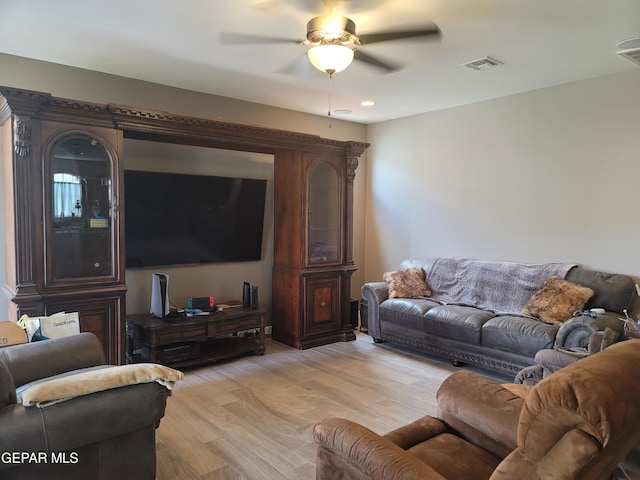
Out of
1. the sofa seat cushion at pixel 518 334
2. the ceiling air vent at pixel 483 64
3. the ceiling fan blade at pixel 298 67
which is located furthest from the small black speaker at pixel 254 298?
the ceiling air vent at pixel 483 64

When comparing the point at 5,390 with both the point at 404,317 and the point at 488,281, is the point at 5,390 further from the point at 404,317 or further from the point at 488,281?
the point at 488,281

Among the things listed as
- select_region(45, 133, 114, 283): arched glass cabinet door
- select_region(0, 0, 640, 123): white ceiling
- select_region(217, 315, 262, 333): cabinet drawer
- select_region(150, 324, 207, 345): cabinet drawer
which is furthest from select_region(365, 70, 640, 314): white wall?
select_region(45, 133, 114, 283): arched glass cabinet door

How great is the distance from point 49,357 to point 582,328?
143 inches

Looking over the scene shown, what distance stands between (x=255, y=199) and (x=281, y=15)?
2.51 meters

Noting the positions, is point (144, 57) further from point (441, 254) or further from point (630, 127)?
point (630, 127)

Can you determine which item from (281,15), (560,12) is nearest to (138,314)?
(281,15)

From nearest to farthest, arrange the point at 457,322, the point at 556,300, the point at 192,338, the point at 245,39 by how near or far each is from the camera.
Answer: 1. the point at 245,39
2. the point at 556,300
3. the point at 192,338
4. the point at 457,322

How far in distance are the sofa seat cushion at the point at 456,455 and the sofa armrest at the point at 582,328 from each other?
6.27 ft

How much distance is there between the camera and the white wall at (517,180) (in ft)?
13.3

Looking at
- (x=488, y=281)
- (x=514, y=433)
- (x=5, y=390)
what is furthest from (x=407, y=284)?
(x=5, y=390)

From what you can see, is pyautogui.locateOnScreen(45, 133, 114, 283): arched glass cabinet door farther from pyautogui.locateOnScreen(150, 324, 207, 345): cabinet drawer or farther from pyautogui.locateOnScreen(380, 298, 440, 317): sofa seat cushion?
pyautogui.locateOnScreen(380, 298, 440, 317): sofa seat cushion

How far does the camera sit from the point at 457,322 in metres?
4.23

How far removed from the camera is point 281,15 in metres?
2.82

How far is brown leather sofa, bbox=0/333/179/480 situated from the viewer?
66.3 inches
